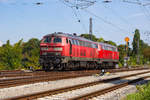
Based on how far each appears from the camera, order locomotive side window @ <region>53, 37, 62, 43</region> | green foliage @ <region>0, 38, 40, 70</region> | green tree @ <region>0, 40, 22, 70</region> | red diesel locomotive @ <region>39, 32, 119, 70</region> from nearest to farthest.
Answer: red diesel locomotive @ <region>39, 32, 119, 70</region> < locomotive side window @ <region>53, 37, 62, 43</region> < green tree @ <region>0, 40, 22, 70</region> < green foliage @ <region>0, 38, 40, 70</region>

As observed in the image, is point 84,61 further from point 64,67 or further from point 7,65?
point 7,65

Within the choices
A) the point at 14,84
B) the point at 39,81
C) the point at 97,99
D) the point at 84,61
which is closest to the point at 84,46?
the point at 84,61

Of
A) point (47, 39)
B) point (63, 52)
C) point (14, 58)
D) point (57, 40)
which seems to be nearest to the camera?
point (63, 52)

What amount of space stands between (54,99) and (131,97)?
294 cm

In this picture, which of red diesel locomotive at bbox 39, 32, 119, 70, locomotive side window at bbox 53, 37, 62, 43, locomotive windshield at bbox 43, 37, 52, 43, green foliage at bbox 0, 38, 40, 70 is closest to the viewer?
red diesel locomotive at bbox 39, 32, 119, 70

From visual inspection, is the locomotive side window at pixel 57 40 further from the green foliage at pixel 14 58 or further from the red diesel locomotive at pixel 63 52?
the green foliage at pixel 14 58

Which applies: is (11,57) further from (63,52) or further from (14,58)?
(63,52)

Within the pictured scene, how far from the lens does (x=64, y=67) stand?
22.8m

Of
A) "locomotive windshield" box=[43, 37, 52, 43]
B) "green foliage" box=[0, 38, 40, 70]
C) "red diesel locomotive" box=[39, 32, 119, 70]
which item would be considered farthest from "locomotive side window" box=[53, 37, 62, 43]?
"green foliage" box=[0, 38, 40, 70]

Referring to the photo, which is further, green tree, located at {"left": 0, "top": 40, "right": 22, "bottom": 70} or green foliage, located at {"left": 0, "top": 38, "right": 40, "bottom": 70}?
green foliage, located at {"left": 0, "top": 38, "right": 40, "bottom": 70}

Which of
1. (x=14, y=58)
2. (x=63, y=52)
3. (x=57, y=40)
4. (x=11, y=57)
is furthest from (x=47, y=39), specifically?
(x=11, y=57)

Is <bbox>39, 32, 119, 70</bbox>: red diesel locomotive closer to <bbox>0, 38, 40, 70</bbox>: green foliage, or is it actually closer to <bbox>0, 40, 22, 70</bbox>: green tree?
<bbox>0, 38, 40, 70</bbox>: green foliage

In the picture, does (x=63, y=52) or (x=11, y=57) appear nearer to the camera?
(x=63, y=52)

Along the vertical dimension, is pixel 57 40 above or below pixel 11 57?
above
